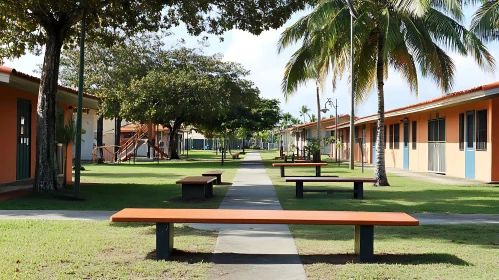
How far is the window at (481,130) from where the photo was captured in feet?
65.6

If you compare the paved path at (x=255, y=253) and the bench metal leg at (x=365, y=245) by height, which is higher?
the bench metal leg at (x=365, y=245)

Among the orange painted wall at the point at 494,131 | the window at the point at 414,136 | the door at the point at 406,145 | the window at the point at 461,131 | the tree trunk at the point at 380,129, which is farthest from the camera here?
the door at the point at 406,145

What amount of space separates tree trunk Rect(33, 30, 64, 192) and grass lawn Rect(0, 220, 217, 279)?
4.77m

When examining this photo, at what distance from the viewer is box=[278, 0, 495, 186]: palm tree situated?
1698 cm

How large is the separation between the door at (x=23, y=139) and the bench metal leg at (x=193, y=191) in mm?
6159

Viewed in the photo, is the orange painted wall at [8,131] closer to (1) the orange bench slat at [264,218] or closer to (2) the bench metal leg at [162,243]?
(1) the orange bench slat at [264,218]

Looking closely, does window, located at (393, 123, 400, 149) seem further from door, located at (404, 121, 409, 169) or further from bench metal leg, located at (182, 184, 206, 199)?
bench metal leg, located at (182, 184, 206, 199)

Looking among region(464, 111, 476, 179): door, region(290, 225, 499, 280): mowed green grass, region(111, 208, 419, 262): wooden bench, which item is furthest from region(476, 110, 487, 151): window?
region(111, 208, 419, 262): wooden bench

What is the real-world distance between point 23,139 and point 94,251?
11.5 m

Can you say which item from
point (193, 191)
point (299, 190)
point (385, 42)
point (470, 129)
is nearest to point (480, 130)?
point (470, 129)

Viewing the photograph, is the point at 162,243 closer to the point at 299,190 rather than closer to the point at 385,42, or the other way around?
the point at 299,190

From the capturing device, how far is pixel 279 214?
713cm

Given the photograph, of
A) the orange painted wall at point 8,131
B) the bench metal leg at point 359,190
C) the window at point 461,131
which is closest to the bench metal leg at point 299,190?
the bench metal leg at point 359,190

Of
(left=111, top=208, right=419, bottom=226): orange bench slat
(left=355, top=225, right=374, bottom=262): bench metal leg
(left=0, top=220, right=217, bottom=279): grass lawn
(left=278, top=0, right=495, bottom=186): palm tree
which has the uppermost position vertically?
(left=278, top=0, right=495, bottom=186): palm tree
